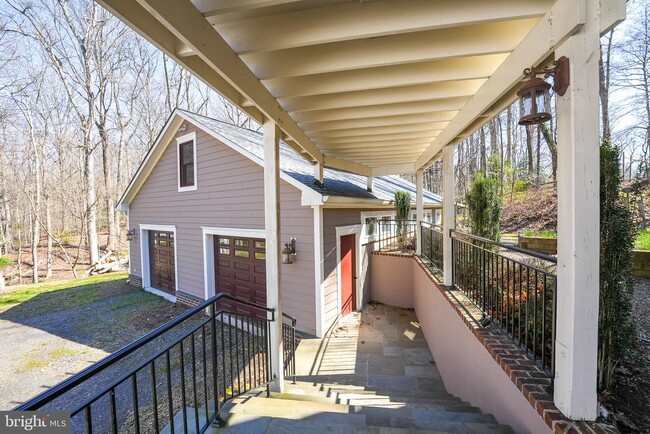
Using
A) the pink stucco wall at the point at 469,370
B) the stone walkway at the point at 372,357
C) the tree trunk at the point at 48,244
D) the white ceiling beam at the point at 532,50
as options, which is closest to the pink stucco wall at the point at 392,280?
the stone walkway at the point at 372,357

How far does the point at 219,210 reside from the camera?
22.6 ft

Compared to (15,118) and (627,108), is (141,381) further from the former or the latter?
(627,108)

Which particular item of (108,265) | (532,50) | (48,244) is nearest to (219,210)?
(532,50)

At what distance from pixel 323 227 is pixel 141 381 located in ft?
13.3

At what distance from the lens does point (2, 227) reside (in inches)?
628

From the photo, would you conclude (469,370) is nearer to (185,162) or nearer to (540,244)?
(540,244)

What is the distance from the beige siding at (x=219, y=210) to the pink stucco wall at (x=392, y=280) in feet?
9.72

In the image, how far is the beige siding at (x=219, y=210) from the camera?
5516 mm

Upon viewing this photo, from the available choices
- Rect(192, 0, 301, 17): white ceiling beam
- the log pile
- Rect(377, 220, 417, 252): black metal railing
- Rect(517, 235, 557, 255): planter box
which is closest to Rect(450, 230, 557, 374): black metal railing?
Rect(192, 0, 301, 17): white ceiling beam

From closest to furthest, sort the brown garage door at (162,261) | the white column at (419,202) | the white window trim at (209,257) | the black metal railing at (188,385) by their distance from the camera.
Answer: the black metal railing at (188,385), the white column at (419,202), the white window trim at (209,257), the brown garage door at (162,261)

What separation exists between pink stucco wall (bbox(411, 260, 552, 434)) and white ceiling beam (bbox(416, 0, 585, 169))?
87.7 inches

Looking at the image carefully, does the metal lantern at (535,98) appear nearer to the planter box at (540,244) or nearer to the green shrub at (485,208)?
the green shrub at (485,208)

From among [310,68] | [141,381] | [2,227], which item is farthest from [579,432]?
[2,227]

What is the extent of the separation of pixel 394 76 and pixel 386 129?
1489mm
